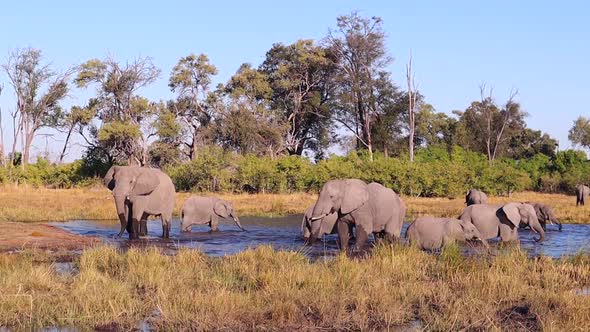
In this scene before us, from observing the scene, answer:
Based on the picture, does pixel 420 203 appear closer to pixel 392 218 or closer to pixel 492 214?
pixel 492 214

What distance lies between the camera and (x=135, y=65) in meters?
47.6

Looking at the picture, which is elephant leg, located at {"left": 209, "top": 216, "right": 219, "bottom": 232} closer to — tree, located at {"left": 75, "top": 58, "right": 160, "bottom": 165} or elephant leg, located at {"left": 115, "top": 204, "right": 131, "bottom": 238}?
elephant leg, located at {"left": 115, "top": 204, "right": 131, "bottom": 238}

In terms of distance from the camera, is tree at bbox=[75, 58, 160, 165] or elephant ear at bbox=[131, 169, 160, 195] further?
tree at bbox=[75, 58, 160, 165]

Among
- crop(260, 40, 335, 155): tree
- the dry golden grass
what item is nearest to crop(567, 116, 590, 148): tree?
crop(260, 40, 335, 155): tree

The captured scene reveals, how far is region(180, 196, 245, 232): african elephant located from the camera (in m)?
19.0

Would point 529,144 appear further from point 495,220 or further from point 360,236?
point 360,236

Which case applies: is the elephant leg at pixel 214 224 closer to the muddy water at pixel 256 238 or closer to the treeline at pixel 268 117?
the muddy water at pixel 256 238

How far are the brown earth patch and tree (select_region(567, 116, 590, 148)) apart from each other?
Result: 65.5 metres

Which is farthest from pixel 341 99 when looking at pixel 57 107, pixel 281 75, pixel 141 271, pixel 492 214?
pixel 141 271

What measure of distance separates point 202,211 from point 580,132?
65.6 m

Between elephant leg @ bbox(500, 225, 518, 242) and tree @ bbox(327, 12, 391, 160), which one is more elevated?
tree @ bbox(327, 12, 391, 160)

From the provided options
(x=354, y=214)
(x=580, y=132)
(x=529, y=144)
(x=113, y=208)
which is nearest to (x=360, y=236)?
(x=354, y=214)

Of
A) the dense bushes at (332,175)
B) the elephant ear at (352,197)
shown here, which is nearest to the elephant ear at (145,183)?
the elephant ear at (352,197)

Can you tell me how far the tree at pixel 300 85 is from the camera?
5094 centimetres
